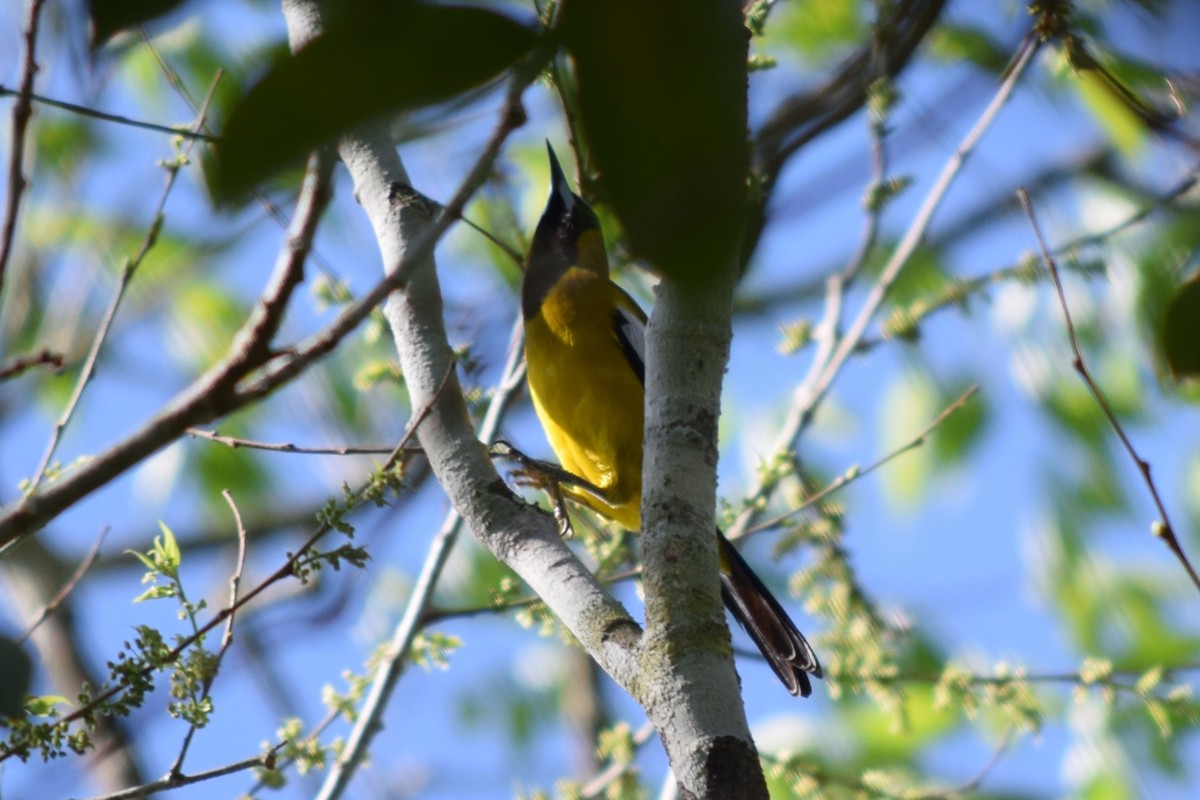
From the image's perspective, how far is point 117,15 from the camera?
1.68 ft

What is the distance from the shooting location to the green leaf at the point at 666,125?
490 millimetres

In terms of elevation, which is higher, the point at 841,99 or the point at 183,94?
the point at 183,94

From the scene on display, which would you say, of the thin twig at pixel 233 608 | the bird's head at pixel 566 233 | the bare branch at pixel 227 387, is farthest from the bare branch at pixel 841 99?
the bird's head at pixel 566 233

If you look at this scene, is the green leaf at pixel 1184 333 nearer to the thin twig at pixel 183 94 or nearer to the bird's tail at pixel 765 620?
the thin twig at pixel 183 94

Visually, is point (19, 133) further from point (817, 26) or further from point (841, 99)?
point (817, 26)

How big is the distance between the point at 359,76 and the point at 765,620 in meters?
2.54

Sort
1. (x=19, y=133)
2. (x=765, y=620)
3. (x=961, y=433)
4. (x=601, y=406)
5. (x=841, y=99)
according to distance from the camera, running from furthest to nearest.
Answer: (x=961, y=433), (x=601, y=406), (x=765, y=620), (x=841, y=99), (x=19, y=133)

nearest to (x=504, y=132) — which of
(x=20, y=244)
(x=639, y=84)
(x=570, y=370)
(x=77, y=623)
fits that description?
(x=639, y=84)

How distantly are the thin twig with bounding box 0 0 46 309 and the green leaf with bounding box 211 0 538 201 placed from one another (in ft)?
1.42

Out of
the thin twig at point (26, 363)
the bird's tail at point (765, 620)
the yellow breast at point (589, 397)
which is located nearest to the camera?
the thin twig at point (26, 363)

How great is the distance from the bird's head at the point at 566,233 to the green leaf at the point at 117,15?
314 cm

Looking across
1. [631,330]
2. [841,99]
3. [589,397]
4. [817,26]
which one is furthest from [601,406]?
[841,99]

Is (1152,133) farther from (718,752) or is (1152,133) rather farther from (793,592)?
(793,592)

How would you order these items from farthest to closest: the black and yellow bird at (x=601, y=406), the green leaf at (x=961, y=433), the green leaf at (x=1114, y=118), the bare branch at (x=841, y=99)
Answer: the green leaf at (x=961, y=433), the black and yellow bird at (x=601, y=406), the green leaf at (x=1114, y=118), the bare branch at (x=841, y=99)
